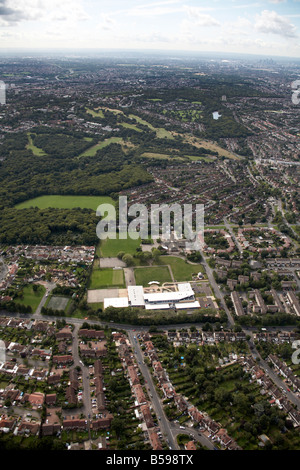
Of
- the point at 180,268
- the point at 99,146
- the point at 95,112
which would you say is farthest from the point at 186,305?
the point at 95,112

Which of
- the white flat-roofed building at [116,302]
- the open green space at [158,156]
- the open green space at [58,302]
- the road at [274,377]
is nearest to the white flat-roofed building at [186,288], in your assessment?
the white flat-roofed building at [116,302]

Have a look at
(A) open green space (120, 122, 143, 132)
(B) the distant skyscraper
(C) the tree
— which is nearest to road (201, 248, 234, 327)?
(C) the tree

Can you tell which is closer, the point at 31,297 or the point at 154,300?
the point at 154,300

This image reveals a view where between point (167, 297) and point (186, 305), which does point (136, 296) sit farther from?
point (186, 305)

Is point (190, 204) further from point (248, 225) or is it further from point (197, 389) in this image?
point (197, 389)

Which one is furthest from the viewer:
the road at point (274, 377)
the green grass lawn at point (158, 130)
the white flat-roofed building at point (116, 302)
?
the green grass lawn at point (158, 130)

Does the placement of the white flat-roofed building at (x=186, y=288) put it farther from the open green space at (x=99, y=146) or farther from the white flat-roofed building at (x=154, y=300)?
the open green space at (x=99, y=146)
